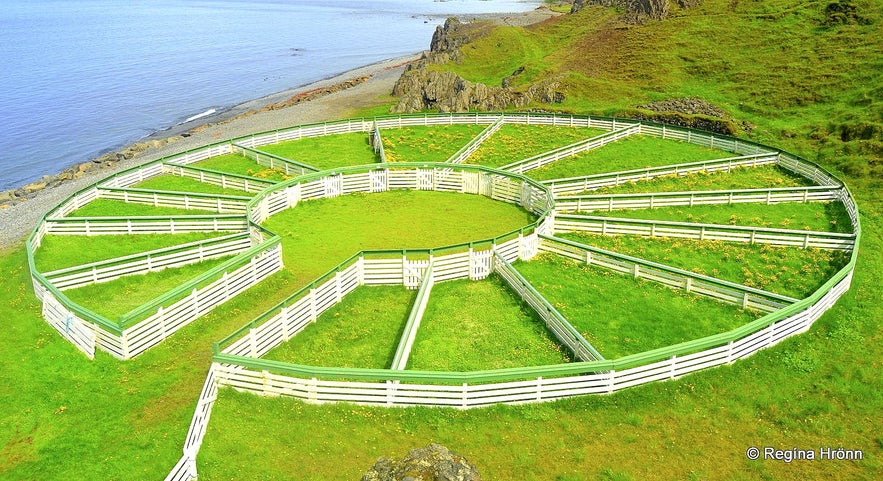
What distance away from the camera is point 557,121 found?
64188mm

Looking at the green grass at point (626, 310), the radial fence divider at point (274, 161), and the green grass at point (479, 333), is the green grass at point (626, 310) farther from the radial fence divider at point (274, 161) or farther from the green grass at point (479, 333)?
the radial fence divider at point (274, 161)

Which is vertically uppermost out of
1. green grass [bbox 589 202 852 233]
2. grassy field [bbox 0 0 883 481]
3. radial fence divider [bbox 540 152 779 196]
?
radial fence divider [bbox 540 152 779 196]

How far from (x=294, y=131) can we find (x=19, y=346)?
122ft

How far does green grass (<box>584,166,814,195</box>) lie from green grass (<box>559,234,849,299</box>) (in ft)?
33.0

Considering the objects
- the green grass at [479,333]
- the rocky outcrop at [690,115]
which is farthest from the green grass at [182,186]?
the rocky outcrop at [690,115]

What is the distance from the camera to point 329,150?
58.3 m

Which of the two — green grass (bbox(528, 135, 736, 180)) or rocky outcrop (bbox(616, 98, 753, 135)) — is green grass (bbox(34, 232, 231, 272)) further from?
rocky outcrop (bbox(616, 98, 753, 135))

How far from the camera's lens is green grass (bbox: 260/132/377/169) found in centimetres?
5488

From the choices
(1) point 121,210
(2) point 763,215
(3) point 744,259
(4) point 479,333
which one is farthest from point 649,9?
(4) point 479,333

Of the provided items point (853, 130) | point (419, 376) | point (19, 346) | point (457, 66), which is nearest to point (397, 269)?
point (419, 376)

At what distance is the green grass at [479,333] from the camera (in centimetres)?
2575

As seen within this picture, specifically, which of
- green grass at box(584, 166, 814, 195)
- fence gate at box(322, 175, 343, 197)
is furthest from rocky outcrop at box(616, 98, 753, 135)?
fence gate at box(322, 175, 343, 197)

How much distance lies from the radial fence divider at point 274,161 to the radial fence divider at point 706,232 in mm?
20588

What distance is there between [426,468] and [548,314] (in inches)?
512
